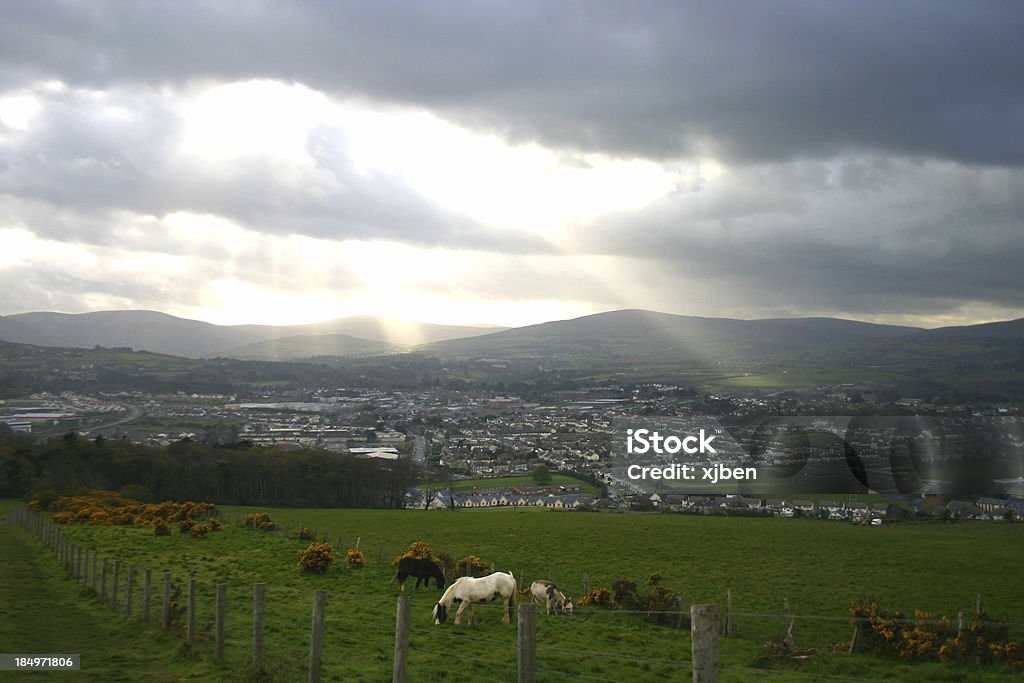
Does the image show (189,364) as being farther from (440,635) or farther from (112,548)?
(440,635)

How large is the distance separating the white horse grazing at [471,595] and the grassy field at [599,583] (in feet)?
1.10

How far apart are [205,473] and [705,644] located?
63.5 m

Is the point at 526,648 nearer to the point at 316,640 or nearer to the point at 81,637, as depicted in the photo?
the point at 316,640

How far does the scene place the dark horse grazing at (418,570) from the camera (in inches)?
779

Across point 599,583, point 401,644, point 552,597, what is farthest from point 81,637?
point 599,583

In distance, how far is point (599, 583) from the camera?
80.9 feet

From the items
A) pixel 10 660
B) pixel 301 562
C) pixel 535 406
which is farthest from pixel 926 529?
pixel 535 406

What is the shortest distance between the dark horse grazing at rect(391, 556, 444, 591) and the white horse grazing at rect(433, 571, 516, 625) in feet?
10.5
